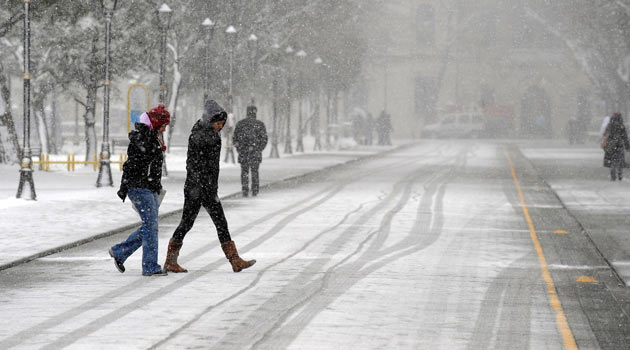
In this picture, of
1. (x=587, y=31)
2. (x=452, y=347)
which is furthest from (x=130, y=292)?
(x=587, y=31)

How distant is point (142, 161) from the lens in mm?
11438

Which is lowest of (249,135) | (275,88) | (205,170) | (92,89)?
(205,170)

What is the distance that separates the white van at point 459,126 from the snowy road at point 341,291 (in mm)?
64325

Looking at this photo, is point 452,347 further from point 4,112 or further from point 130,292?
point 4,112

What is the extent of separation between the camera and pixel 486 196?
2483 centimetres

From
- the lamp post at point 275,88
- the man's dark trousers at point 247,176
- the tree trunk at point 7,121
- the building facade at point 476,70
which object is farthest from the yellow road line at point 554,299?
the building facade at point 476,70

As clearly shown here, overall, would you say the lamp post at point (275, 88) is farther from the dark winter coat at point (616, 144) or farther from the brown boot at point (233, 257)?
the brown boot at point (233, 257)

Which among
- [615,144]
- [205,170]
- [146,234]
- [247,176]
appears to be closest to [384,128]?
[615,144]

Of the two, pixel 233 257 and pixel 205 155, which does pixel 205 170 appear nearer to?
pixel 205 155

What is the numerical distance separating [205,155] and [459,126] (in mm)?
72664

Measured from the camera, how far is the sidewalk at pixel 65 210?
1475cm

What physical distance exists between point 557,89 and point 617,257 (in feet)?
253

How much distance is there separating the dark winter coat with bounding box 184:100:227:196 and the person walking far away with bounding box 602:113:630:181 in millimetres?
20558

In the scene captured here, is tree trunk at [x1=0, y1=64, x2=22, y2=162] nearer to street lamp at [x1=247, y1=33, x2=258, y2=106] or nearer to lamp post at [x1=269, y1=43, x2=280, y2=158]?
street lamp at [x1=247, y1=33, x2=258, y2=106]
